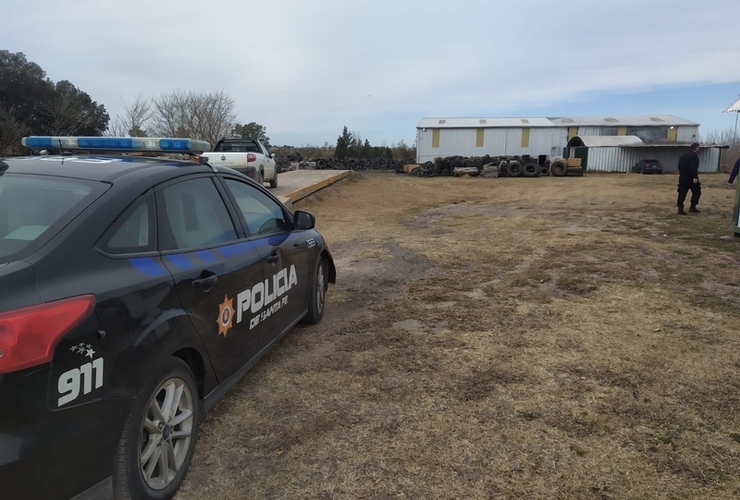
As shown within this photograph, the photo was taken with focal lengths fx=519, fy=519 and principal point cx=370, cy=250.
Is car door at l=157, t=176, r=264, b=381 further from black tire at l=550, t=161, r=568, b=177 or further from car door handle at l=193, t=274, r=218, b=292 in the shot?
black tire at l=550, t=161, r=568, b=177

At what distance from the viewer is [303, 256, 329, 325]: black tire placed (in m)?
4.99

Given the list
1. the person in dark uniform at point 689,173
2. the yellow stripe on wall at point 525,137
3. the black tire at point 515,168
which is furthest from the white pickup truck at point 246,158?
the yellow stripe on wall at point 525,137

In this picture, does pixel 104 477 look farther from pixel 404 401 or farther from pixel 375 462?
pixel 404 401

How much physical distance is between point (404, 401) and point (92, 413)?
2131 millimetres

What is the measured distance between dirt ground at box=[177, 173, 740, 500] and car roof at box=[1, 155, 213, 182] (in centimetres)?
165

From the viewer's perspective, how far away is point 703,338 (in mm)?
4809

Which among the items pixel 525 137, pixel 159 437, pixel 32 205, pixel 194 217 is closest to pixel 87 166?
pixel 32 205

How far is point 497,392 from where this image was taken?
3.78 m

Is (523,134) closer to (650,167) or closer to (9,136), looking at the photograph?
(650,167)

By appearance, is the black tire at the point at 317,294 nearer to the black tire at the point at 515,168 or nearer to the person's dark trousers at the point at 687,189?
the person's dark trousers at the point at 687,189

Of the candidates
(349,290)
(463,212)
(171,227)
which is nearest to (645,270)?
(349,290)

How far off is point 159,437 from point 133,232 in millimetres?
1001

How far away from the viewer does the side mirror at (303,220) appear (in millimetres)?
4594

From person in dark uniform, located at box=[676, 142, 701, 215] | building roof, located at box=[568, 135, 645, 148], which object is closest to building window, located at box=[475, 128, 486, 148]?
building roof, located at box=[568, 135, 645, 148]
